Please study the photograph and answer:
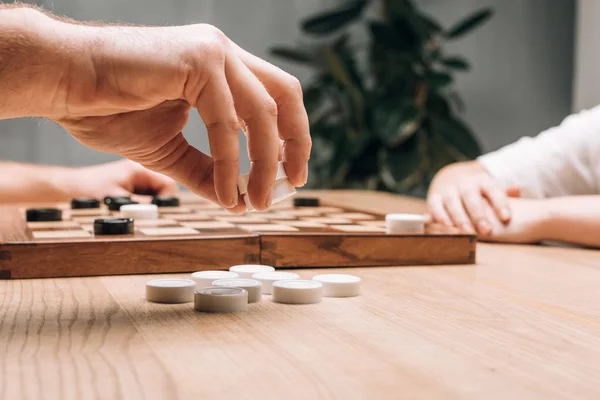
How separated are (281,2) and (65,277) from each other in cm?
375

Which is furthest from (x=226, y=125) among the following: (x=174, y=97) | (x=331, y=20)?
(x=331, y=20)

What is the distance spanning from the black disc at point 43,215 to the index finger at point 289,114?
0.52m

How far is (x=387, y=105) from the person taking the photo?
4.06 m

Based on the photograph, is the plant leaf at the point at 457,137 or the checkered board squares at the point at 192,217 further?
the plant leaf at the point at 457,137

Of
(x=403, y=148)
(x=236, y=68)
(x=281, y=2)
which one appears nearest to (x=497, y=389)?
(x=236, y=68)

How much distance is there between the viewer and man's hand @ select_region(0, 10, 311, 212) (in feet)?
2.76

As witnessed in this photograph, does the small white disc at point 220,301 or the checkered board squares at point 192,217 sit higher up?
the checkered board squares at point 192,217

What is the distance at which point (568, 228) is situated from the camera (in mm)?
1526

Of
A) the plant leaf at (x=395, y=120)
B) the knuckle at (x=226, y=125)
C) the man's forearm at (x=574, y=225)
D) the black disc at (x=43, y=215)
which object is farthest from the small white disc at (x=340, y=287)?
the plant leaf at (x=395, y=120)

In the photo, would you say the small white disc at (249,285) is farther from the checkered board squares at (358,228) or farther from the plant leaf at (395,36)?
the plant leaf at (395,36)

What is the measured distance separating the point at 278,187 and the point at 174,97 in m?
0.21

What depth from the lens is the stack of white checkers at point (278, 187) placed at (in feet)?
3.25

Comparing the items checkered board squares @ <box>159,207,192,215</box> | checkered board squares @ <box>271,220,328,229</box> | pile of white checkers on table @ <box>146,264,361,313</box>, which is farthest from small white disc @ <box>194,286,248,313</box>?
checkered board squares @ <box>159,207,192,215</box>

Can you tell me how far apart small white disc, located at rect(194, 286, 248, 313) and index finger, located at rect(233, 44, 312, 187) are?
Result: 0.23 meters
